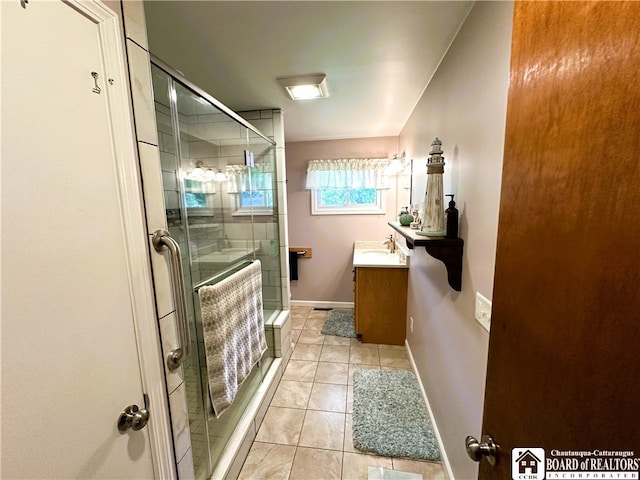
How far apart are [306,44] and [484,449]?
6.02ft

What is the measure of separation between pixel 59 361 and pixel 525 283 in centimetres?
104

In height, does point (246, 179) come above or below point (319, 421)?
above

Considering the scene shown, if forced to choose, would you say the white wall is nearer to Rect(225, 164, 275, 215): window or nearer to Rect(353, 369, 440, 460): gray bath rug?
Rect(353, 369, 440, 460): gray bath rug

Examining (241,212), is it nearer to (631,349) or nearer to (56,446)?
(56,446)

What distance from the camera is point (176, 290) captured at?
88 centimetres

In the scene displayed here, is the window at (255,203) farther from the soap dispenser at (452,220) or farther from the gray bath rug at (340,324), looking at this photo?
the gray bath rug at (340,324)

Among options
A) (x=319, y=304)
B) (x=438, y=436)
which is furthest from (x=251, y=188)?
(x=319, y=304)

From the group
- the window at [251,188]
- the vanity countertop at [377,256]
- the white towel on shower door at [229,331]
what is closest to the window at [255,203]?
the window at [251,188]

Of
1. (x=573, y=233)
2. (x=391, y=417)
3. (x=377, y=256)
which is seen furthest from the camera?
(x=377, y=256)

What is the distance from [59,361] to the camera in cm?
57

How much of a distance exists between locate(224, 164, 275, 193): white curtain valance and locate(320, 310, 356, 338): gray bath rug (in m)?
1.85

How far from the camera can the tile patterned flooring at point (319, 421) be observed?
1518 mm

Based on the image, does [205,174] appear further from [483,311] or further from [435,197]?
[483,311]

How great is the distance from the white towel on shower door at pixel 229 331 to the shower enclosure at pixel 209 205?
7cm
